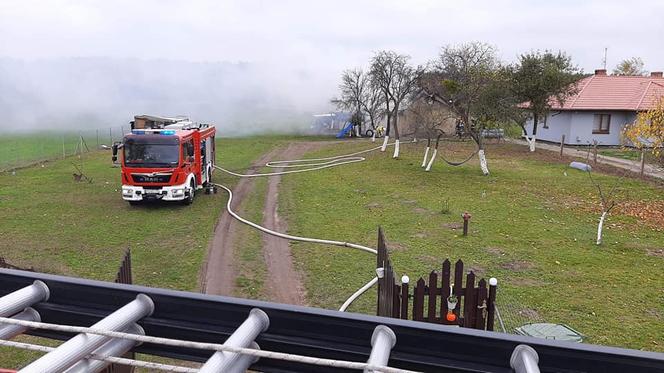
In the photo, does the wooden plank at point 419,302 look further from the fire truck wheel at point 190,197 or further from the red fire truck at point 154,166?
the fire truck wheel at point 190,197

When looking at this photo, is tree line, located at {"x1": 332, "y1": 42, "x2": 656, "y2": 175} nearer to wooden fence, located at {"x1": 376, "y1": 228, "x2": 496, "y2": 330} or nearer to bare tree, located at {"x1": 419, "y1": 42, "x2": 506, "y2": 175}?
bare tree, located at {"x1": 419, "y1": 42, "x2": 506, "y2": 175}

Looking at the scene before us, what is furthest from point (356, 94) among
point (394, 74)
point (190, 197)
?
point (190, 197)

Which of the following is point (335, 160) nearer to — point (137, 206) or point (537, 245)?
point (137, 206)

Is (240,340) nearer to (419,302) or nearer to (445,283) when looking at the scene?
(419,302)

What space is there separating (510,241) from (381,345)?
1206cm

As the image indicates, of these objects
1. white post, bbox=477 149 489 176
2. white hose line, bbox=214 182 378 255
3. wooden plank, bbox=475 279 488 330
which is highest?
white post, bbox=477 149 489 176

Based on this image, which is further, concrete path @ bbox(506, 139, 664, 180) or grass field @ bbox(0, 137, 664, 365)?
concrete path @ bbox(506, 139, 664, 180)

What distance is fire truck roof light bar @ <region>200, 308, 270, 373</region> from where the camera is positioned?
1.96 metres

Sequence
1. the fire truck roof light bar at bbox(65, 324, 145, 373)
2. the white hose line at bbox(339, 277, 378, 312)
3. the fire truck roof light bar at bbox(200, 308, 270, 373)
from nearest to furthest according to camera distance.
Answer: the fire truck roof light bar at bbox(200, 308, 270, 373), the fire truck roof light bar at bbox(65, 324, 145, 373), the white hose line at bbox(339, 277, 378, 312)

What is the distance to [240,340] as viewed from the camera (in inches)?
85.3

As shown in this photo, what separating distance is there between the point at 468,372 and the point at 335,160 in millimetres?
28446

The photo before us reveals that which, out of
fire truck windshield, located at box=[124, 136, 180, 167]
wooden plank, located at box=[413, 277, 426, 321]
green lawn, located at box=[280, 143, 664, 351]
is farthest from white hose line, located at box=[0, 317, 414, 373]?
fire truck windshield, located at box=[124, 136, 180, 167]

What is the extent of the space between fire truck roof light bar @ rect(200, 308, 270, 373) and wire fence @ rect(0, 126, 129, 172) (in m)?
29.0

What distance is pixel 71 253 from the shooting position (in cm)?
1252
